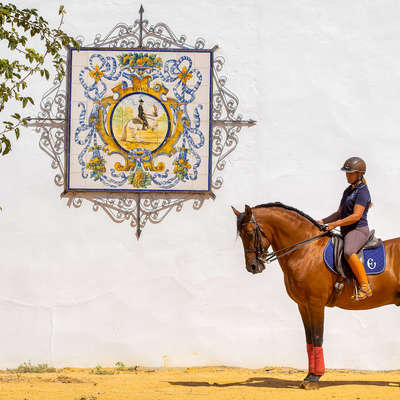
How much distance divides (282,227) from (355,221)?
696 millimetres

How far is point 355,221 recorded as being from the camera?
676 centimetres

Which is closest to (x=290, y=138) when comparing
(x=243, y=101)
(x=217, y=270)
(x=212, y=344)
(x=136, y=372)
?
(x=243, y=101)

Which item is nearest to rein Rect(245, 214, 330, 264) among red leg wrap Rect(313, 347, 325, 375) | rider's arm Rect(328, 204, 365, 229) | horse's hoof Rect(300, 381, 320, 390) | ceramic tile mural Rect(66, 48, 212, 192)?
rider's arm Rect(328, 204, 365, 229)

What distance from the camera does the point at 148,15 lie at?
854cm

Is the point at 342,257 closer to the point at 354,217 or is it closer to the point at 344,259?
the point at 344,259

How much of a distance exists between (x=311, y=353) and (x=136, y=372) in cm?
222

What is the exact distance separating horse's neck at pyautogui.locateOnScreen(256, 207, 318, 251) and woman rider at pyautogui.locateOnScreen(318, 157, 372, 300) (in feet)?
0.86

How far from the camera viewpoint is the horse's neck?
273 inches

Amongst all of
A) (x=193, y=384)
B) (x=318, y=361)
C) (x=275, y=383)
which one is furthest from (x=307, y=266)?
(x=193, y=384)

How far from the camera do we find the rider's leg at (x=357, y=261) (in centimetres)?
665

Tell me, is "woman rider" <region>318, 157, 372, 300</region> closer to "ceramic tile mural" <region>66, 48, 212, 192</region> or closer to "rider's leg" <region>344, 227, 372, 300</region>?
"rider's leg" <region>344, 227, 372, 300</region>

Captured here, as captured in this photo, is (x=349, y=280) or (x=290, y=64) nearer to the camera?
(x=349, y=280)

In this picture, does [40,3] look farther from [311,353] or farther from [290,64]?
[311,353]

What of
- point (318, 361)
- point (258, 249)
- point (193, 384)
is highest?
point (258, 249)
